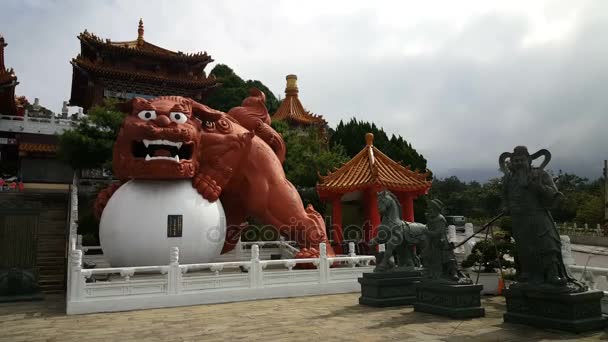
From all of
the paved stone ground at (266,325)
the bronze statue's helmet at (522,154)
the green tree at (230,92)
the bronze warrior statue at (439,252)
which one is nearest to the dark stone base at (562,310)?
the paved stone ground at (266,325)

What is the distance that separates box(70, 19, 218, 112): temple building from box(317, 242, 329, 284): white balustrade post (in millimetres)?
18782

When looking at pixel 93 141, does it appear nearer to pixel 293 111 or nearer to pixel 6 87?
pixel 6 87

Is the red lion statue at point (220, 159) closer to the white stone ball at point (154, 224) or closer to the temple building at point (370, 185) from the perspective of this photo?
the white stone ball at point (154, 224)

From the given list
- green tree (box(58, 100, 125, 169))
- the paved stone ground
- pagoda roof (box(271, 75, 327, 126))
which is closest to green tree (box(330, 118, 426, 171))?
pagoda roof (box(271, 75, 327, 126))

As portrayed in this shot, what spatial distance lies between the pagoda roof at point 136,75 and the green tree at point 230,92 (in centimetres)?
1275

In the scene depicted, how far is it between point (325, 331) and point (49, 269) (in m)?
8.22

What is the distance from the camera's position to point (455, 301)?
20.4 feet

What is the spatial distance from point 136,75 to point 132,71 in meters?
0.40

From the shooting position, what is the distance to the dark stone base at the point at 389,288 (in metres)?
7.40

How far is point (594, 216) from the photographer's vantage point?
33312 millimetres

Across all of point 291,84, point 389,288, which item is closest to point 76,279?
point 389,288

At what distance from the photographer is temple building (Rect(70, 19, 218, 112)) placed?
24109mm

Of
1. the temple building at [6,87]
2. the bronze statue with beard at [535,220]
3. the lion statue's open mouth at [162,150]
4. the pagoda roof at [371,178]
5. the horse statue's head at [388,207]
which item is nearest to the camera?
the bronze statue with beard at [535,220]

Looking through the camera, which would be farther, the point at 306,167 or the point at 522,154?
the point at 306,167
